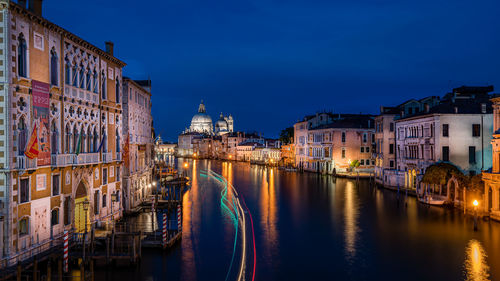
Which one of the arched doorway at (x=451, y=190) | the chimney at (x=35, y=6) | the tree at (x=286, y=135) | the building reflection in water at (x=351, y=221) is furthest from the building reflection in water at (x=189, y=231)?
the tree at (x=286, y=135)

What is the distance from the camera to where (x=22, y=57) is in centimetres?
1678

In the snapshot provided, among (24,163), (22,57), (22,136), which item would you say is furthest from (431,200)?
(22,57)

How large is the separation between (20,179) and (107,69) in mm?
10298

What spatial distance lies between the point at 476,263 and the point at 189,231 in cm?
1575

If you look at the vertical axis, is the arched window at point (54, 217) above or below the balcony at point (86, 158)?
below

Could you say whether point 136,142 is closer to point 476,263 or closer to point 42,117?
point 42,117

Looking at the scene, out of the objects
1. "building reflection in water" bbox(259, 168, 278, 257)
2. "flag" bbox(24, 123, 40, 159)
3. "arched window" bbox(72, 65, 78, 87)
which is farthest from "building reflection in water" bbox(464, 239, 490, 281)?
"arched window" bbox(72, 65, 78, 87)

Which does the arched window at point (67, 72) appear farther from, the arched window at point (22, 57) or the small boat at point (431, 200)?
the small boat at point (431, 200)

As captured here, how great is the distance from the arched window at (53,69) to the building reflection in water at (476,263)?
1966 centimetres

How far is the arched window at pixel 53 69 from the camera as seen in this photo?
18.8 metres

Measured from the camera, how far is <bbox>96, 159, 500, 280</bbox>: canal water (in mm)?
17859

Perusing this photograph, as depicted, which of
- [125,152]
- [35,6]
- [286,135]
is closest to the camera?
[35,6]

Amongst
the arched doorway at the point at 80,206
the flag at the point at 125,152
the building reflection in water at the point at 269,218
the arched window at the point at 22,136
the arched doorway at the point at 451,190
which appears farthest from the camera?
the arched doorway at the point at 451,190

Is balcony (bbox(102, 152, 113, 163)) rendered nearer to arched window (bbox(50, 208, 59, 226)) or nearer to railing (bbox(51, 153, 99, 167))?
railing (bbox(51, 153, 99, 167))
